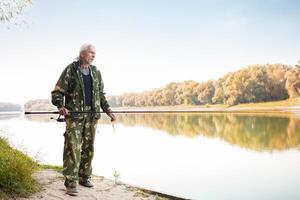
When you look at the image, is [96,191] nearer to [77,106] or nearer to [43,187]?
[43,187]

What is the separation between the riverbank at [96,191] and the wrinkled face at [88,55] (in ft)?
6.13

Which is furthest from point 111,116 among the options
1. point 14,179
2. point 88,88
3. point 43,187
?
point 14,179

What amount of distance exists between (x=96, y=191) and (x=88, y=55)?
2.00m

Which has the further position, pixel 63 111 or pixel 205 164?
pixel 205 164

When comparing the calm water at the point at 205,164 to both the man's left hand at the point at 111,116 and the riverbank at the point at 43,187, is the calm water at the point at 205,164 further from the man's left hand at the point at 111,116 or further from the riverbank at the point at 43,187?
the riverbank at the point at 43,187

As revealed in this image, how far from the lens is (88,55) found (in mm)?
5555

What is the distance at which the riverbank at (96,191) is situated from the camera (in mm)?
5385

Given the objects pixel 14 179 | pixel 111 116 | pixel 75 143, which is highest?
pixel 111 116

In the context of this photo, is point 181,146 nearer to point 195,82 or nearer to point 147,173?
point 147,173

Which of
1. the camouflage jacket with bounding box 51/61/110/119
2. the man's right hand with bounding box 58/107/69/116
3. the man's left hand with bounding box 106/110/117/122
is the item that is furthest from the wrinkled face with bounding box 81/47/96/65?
the man's left hand with bounding box 106/110/117/122

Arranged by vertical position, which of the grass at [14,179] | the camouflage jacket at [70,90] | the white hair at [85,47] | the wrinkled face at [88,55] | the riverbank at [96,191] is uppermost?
the white hair at [85,47]

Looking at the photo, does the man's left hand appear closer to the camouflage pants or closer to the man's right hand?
the camouflage pants

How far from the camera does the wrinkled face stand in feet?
18.2

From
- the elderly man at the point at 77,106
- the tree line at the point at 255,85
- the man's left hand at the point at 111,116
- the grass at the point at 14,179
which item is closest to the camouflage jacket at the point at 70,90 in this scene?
the elderly man at the point at 77,106
